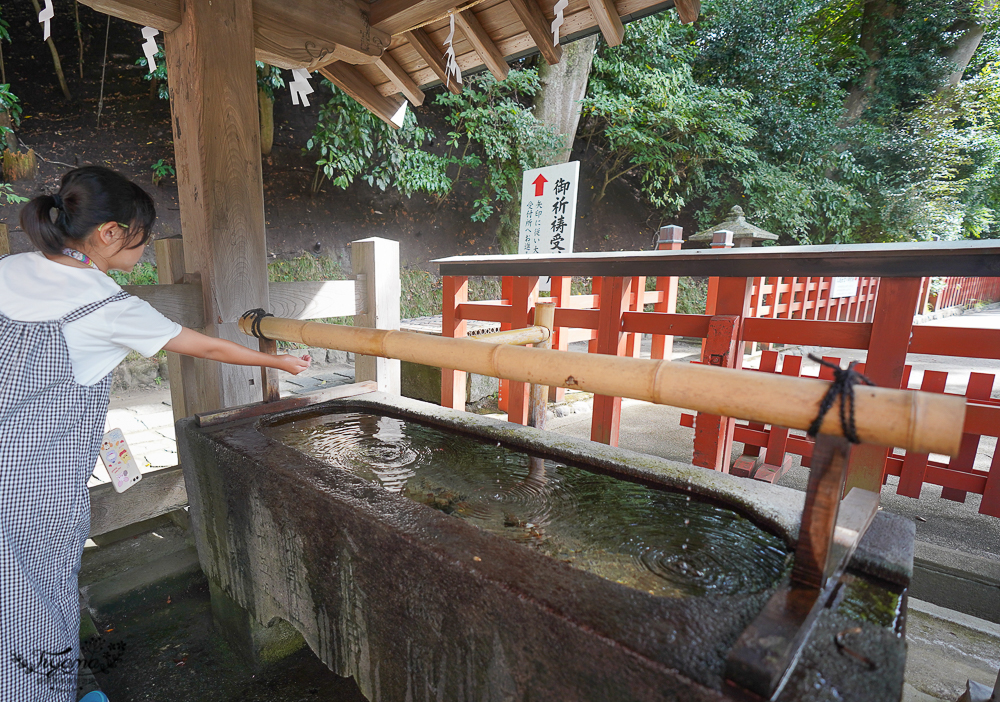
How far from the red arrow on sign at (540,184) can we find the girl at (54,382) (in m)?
4.89

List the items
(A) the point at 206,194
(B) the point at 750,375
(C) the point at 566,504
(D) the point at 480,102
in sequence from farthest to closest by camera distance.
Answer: (D) the point at 480,102
(A) the point at 206,194
(C) the point at 566,504
(B) the point at 750,375

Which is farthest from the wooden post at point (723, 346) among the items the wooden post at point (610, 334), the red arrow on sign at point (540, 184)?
the red arrow on sign at point (540, 184)

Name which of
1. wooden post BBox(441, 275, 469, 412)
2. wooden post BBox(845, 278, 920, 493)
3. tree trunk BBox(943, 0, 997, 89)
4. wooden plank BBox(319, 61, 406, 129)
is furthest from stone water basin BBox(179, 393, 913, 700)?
tree trunk BBox(943, 0, 997, 89)

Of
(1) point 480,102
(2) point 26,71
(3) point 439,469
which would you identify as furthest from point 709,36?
(3) point 439,469

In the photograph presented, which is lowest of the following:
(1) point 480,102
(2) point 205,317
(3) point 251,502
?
(3) point 251,502

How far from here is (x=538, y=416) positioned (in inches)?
86.4

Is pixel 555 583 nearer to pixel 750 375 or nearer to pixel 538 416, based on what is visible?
pixel 750 375

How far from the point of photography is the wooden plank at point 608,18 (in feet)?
7.77

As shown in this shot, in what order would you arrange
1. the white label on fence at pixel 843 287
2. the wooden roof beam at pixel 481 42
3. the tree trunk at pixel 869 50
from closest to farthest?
the wooden roof beam at pixel 481 42 → the white label on fence at pixel 843 287 → the tree trunk at pixel 869 50

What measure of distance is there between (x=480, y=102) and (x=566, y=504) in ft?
27.5

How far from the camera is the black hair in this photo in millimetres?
1363

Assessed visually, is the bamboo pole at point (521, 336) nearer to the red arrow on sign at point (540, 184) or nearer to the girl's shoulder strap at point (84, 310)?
the girl's shoulder strap at point (84, 310)

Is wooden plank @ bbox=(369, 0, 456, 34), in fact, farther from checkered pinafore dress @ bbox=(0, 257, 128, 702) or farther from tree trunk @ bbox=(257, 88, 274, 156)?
tree trunk @ bbox=(257, 88, 274, 156)

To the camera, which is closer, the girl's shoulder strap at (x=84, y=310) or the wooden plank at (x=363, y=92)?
the girl's shoulder strap at (x=84, y=310)
